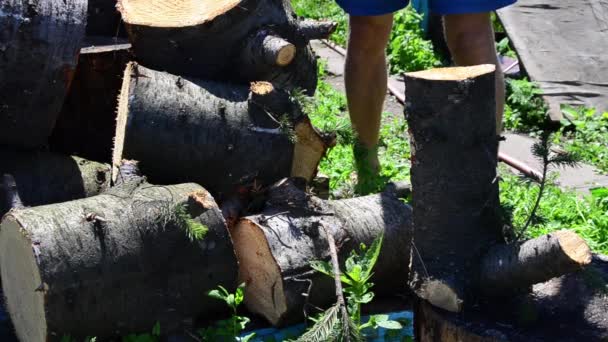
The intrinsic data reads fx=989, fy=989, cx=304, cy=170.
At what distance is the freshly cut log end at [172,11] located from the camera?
376 cm

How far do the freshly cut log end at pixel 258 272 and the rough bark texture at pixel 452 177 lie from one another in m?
0.50

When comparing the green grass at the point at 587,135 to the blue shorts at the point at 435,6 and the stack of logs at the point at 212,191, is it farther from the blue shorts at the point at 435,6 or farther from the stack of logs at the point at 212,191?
the stack of logs at the point at 212,191

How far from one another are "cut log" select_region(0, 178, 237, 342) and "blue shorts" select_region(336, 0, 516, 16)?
135 centimetres

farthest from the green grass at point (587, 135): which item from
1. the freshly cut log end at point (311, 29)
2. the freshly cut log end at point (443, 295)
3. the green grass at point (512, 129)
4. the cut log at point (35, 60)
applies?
the cut log at point (35, 60)

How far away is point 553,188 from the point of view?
469 cm

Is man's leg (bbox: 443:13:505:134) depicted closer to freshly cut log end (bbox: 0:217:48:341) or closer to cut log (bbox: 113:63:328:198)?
cut log (bbox: 113:63:328:198)

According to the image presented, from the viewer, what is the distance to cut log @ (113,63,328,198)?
340 cm

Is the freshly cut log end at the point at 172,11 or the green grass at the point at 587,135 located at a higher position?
the freshly cut log end at the point at 172,11

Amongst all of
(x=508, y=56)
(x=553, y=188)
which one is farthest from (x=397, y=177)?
(x=508, y=56)

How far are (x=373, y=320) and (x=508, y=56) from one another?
440cm

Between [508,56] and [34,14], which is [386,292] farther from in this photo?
[508,56]

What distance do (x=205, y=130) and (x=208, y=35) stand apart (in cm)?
46

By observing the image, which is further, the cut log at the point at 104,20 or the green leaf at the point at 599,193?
the green leaf at the point at 599,193

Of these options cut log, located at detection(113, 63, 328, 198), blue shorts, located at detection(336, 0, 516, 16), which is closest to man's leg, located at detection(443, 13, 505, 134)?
blue shorts, located at detection(336, 0, 516, 16)
